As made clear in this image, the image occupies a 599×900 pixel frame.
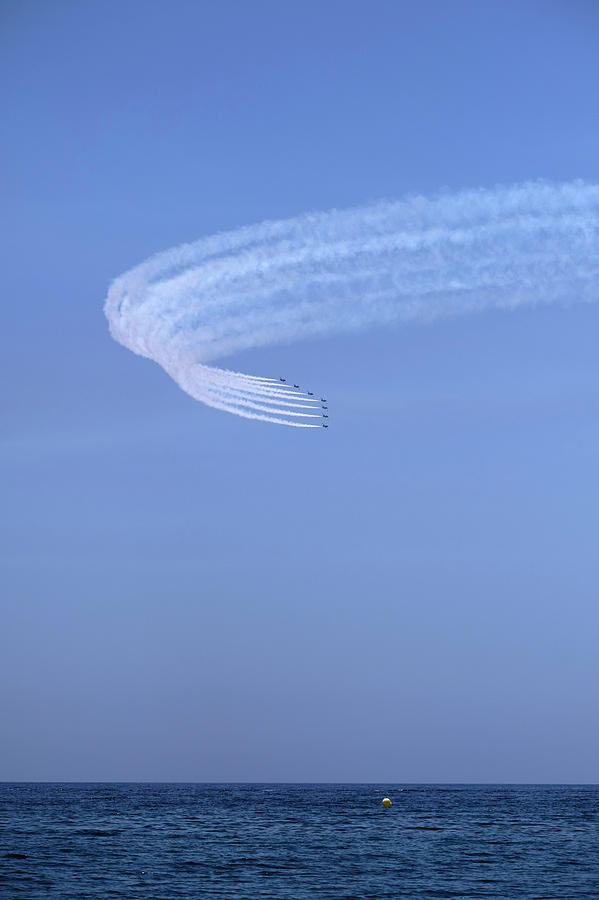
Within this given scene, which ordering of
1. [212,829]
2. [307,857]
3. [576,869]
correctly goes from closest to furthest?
[576,869] < [307,857] < [212,829]

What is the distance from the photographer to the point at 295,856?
8506cm

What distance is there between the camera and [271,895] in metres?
65.1

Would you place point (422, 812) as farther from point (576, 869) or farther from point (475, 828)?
point (576, 869)

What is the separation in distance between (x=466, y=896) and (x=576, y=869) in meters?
17.4

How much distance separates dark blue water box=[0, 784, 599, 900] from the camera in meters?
68.1

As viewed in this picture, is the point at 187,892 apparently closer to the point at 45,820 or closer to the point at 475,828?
the point at 475,828

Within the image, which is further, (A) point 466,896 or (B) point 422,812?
(B) point 422,812

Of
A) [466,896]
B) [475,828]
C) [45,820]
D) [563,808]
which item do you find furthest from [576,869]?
[563,808]

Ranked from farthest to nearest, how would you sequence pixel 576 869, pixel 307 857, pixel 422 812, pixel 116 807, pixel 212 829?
pixel 116 807
pixel 422 812
pixel 212 829
pixel 307 857
pixel 576 869

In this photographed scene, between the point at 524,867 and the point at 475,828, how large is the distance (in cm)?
3882

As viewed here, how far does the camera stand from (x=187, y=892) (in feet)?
217

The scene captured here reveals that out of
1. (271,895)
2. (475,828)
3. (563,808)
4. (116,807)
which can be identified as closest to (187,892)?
(271,895)

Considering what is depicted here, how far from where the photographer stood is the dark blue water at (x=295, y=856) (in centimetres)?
6806

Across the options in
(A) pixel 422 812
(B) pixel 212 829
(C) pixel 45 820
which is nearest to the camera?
(B) pixel 212 829
